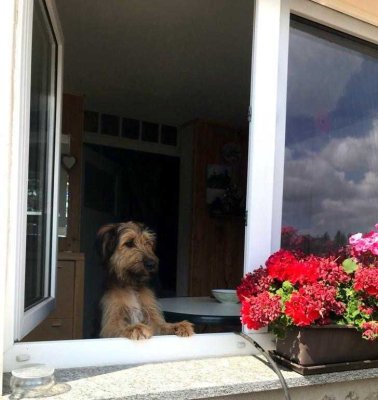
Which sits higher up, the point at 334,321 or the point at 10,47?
the point at 10,47

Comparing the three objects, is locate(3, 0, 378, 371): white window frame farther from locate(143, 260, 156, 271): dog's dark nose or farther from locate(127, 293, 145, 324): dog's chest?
locate(143, 260, 156, 271): dog's dark nose

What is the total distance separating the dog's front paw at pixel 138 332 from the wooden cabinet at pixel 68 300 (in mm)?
1148

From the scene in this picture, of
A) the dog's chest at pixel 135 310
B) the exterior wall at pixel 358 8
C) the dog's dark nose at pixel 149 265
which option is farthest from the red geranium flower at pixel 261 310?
the exterior wall at pixel 358 8

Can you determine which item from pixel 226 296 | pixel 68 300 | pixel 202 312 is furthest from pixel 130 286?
pixel 68 300

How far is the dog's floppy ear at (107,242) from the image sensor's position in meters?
2.52

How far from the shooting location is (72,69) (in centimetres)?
392

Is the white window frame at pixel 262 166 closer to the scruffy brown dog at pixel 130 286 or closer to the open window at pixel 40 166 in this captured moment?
the scruffy brown dog at pixel 130 286

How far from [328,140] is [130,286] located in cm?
142

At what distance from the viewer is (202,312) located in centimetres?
235

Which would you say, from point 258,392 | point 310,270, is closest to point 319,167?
point 310,270

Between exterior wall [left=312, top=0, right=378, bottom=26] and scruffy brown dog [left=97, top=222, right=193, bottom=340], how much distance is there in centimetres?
154

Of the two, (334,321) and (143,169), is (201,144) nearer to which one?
(143,169)

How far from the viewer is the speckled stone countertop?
1.55m

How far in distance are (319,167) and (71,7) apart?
6.11ft
